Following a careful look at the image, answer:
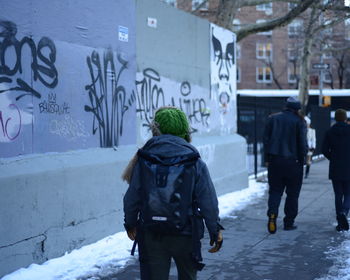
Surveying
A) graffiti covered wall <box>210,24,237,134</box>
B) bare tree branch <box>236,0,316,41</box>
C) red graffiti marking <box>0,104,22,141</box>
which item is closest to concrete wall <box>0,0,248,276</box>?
red graffiti marking <box>0,104,22,141</box>

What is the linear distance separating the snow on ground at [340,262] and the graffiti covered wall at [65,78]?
3.10 m

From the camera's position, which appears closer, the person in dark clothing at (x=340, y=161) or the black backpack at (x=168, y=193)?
the black backpack at (x=168, y=193)

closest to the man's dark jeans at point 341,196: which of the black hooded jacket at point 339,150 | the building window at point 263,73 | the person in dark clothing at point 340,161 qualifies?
the person in dark clothing at point 340,161

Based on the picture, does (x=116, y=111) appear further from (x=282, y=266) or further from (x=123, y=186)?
(x=282, y=266)

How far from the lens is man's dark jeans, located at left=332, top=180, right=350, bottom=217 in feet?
26.3

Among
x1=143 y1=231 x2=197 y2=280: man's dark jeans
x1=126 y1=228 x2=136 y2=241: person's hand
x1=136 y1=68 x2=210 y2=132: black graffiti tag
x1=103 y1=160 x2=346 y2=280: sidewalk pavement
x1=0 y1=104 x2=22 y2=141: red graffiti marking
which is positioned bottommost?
x1=103 y1=160 x2=346 y2=280: sidewalk pavement

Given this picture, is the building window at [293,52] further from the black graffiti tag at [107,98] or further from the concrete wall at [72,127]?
the black graffiti tag at [107,98]

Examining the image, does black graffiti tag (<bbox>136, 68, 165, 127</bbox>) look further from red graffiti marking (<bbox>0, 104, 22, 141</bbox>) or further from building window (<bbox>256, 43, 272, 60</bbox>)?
building window (<bbox>256, 43, 272, 60</bbox>)

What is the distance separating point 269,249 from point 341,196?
1696 mm

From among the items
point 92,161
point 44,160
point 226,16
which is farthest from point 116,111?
point 226,16

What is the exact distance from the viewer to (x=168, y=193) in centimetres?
371

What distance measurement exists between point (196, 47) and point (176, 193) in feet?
23.3

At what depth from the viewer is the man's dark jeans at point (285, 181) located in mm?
7852

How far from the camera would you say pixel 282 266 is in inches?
245
